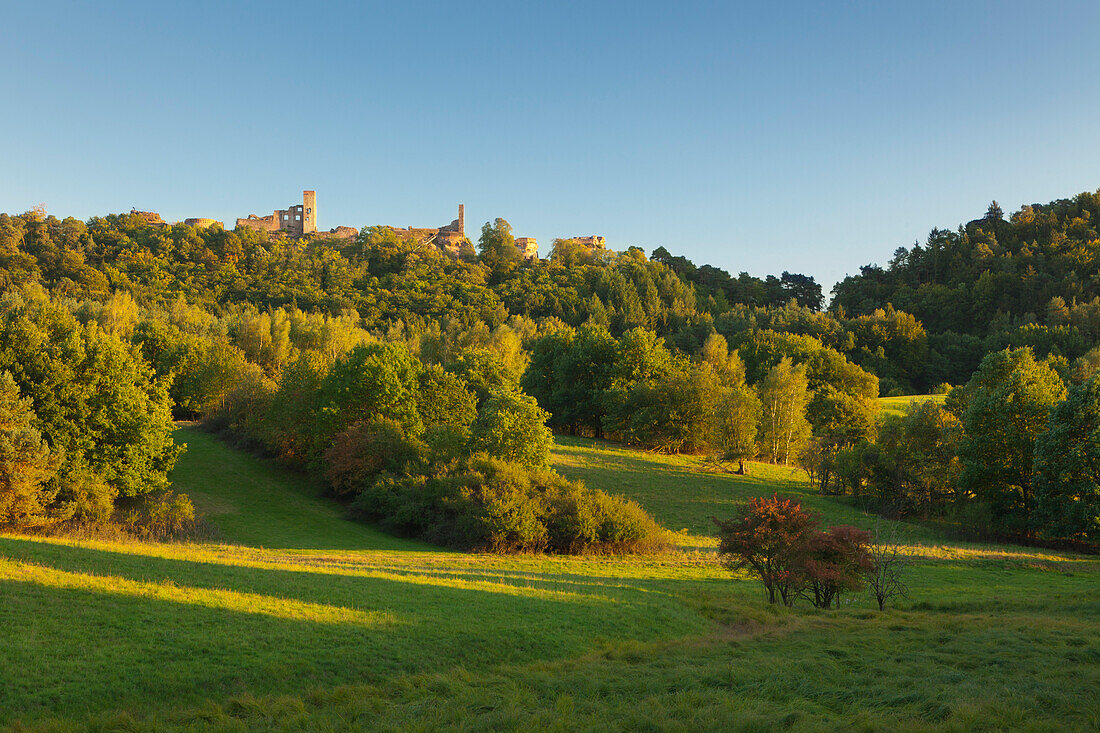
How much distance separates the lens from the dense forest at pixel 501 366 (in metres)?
31.8

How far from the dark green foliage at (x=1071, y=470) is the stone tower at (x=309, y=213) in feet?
583

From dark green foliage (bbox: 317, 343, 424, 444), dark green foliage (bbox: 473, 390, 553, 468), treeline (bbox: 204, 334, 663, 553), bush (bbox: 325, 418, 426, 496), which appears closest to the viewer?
treeline (bbox: 204, 334, 663, 553)

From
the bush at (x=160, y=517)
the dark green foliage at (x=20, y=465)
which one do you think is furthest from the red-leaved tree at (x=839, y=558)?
the dark green foliage at (x=20, y=465)

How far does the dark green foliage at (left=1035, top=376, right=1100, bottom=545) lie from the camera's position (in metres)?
31.5

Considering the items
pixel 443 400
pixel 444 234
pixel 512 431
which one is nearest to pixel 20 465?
pixel 512 431

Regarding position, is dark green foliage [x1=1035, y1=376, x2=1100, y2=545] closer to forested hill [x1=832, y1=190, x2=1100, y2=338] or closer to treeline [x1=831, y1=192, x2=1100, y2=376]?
treeline [x1=831, y1=192, x2=1100, y2=376]

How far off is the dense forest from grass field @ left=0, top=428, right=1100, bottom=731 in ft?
36.9

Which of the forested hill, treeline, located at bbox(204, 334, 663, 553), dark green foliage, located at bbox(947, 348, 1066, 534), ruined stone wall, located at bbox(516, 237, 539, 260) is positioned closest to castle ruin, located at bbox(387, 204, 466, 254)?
ruined stone wall, located at bbox(516, 237, 539, 260)

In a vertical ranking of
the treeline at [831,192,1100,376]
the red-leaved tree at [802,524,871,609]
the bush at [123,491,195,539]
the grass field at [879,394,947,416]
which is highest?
the treeline at [831,192,1100,376]

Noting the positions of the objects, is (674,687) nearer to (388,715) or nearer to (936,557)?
(388,715)

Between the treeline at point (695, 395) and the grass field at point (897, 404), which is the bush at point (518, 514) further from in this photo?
the grass field at point (897, 404)

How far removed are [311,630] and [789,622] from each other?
491 inches

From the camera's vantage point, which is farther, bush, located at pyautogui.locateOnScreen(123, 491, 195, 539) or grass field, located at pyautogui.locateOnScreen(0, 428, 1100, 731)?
bush, located at pyautogui.locateOnScreen(123, 491, 195, 539)

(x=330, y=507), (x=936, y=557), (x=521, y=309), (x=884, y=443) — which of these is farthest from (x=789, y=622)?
(x=521, y=309)
